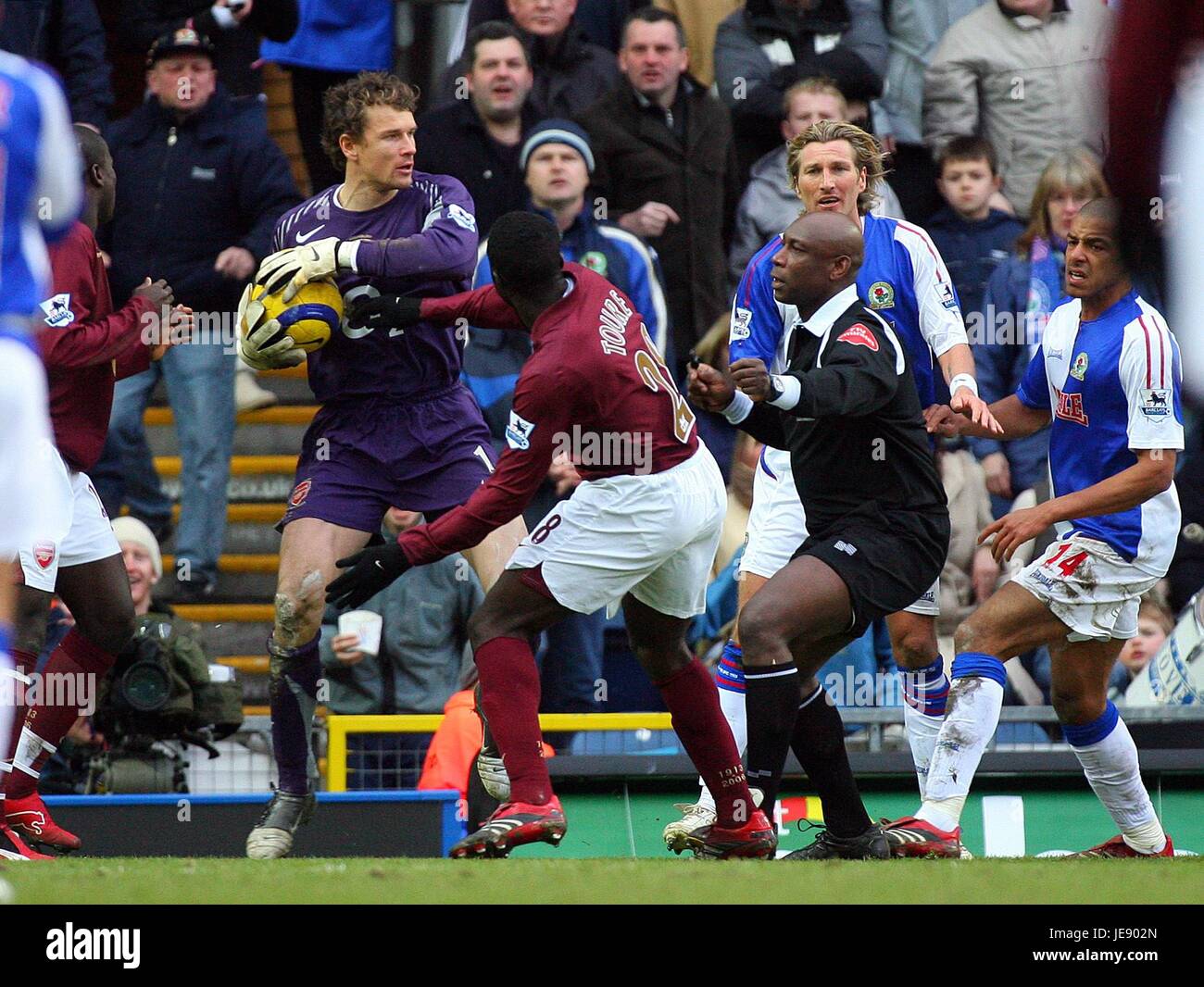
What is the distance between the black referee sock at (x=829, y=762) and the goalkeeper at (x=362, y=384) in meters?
1.38

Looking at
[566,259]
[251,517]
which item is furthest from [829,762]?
[251,517]

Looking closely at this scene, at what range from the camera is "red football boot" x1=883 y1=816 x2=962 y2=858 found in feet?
21.1

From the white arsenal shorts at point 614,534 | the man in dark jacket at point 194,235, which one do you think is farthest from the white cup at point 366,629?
the white arsenal shorts at point 614,534

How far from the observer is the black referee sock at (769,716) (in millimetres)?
→ 5926

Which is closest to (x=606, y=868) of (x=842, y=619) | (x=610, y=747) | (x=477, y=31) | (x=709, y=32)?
(x=842, y=619)

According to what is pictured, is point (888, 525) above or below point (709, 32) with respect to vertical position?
below

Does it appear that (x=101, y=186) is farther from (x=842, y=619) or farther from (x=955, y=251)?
(x=955, y=251)

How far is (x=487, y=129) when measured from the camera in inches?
410

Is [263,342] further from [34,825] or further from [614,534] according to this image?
[34,825]

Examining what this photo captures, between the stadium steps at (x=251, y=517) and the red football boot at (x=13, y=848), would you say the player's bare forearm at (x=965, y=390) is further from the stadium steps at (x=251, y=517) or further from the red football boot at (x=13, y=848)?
the stadium steps at (x=251, y=517)

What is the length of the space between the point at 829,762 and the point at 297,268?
2684 millimetres

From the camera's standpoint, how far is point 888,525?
6176mm

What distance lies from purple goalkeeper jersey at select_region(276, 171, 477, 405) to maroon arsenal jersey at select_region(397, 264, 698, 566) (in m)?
0.86

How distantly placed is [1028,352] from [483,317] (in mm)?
4459
